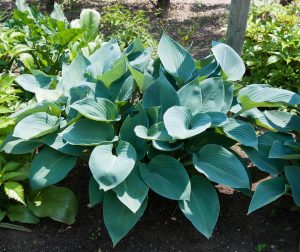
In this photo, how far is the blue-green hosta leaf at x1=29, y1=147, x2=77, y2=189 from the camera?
106 inches

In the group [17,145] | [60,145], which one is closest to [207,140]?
[60,145]

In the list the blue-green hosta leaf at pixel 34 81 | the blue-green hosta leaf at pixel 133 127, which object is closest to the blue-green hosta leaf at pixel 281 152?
the blue-green hosta leaf at pixel 133 127

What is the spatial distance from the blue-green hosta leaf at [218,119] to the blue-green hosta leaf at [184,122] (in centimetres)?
6

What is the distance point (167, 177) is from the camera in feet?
8.78

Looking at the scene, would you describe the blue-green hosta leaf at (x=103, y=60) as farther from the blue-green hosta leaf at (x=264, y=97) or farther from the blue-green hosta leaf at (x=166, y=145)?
the blue-green hosta leaf at (x=264, y=97)

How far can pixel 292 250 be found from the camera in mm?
2836

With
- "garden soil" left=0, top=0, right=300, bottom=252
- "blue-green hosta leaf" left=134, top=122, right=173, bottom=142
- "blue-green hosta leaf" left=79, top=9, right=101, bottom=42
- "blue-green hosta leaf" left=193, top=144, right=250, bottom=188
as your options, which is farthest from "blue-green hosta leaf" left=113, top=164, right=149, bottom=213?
"blue-green hosta leaf" left=79, top=9, right=101, bottom=42

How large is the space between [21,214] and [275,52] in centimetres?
284

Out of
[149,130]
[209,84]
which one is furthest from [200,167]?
[209,84]

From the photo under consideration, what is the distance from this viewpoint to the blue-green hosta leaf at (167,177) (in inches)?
102

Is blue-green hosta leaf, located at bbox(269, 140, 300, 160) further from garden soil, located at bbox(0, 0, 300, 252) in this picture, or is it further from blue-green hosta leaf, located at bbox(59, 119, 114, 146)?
blue-green hosta leaf, located at bbox(59, 119, 114, 146)

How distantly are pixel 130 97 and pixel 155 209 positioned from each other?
2.72ft

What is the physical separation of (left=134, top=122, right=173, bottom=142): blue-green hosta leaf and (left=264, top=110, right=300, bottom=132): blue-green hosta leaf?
85 centimetres

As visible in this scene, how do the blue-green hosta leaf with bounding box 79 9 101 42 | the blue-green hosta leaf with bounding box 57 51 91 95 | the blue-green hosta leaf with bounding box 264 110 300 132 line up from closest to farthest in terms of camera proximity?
the blue-green hosta leaf with bounding box 264 110 300 132 < the blue-green hosta leaf with bounding box 57 51 91 95 < the blue-green hosta leaf with bounding box 79 9 101 42
